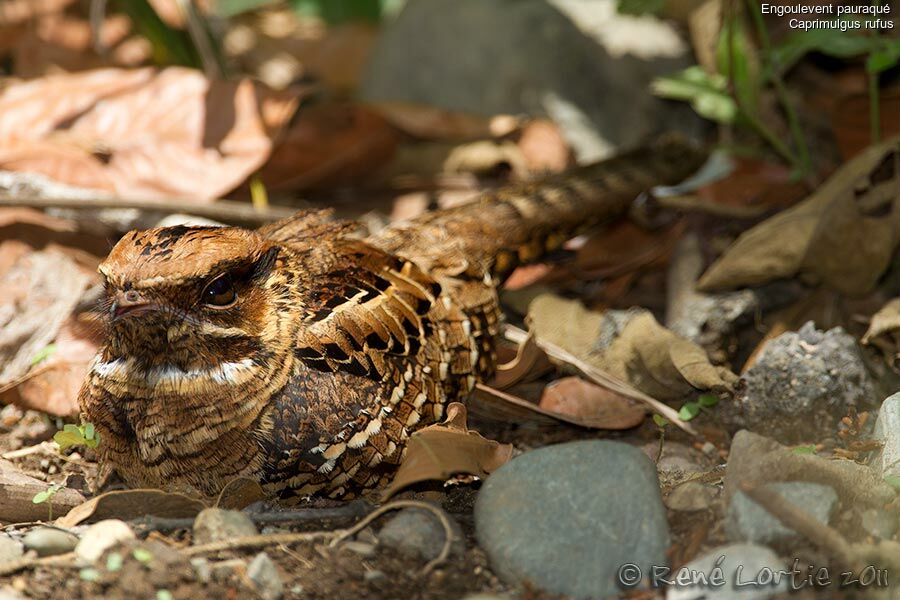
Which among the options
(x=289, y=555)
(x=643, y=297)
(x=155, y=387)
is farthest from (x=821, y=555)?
(x=643, y=297)

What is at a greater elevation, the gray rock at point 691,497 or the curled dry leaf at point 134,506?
the curled dry leaf at point 134,506

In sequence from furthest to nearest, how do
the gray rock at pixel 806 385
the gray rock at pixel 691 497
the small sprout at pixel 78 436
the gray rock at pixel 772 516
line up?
the gray rock at pixel 806 385, the small sprout at pixel 78 436, the gray rock at pixel 691 497, the gray rock at pixel 772 516

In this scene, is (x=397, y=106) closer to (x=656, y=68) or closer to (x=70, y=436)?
(x=656, y=68)

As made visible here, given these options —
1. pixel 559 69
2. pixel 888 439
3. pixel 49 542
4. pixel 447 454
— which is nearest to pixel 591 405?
pixel 447 454

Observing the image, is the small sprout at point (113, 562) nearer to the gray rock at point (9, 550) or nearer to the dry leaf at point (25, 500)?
the gray rock at point (9, 550)

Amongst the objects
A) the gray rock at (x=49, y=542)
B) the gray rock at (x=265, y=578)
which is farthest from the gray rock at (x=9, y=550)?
the gray rock at (x=265, y=578)

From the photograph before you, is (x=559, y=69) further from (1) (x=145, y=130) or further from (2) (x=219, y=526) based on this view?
(2) (x=219, y=526)
